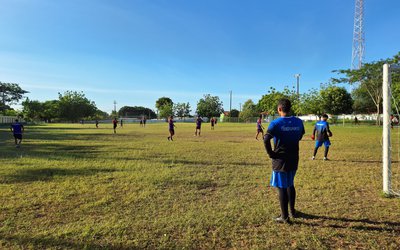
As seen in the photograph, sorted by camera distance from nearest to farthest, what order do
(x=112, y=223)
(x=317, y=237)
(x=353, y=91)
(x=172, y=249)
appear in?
(x=172, y=249), (x=317, y=237), (x=112, y=223), (x=353, y=91)

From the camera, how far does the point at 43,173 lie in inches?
290

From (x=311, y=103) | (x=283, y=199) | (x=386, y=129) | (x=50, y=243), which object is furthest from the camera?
(x=311, y=103)

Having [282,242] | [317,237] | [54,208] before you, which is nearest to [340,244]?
[317,237]

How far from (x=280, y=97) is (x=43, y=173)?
5394 centimetres

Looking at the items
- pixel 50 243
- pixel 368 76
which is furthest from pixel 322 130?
pixel 368 76

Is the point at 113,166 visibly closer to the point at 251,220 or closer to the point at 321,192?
the point at 251,220

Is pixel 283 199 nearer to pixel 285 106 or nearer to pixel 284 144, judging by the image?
pixel 284 144

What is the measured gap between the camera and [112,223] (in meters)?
4.02

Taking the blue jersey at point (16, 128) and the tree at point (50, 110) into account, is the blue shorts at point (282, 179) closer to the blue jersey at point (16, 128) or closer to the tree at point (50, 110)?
the blue jersey at point (16, 128)

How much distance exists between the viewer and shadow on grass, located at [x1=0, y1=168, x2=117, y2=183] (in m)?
6.68

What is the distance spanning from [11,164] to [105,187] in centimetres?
487

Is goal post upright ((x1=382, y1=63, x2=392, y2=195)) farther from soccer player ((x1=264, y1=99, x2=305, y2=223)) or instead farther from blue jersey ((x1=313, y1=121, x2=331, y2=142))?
blue jersey ((x1=313, y1=121, x2=331, y2=142))

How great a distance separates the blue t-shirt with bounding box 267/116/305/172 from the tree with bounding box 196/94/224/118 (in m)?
89.0

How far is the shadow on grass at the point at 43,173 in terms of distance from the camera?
6.68m
